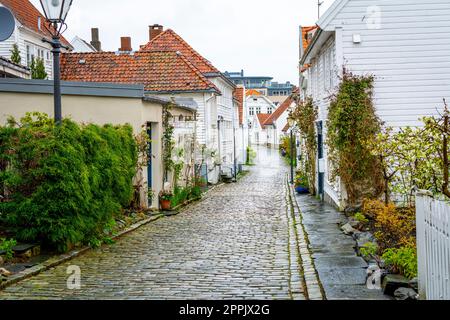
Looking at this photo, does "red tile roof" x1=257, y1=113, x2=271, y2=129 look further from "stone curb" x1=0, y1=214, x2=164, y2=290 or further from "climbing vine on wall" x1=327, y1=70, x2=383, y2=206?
"stone curb" x1=0, y1=214, x2=164, y2=290

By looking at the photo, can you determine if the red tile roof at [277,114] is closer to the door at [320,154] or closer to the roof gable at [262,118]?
the roof gable at [262,118]

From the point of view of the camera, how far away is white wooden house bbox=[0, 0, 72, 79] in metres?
35.0

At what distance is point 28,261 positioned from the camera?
34.4 ft

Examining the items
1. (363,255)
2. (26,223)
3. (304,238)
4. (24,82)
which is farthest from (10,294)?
(24,82)

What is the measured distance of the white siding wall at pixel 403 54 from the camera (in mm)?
17828

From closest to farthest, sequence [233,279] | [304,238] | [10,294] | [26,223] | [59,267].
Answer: [10,294] < [233,279] < [59,267] < [26,223] < [304,238]

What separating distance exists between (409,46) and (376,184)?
3.90 metres

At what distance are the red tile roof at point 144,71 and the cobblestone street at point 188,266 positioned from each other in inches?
562

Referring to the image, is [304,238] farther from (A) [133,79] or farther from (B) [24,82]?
(A) [133,79]

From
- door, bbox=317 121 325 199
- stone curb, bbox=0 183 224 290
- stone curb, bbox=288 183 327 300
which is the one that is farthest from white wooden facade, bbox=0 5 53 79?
stone curb, bbox=0 183 224 290

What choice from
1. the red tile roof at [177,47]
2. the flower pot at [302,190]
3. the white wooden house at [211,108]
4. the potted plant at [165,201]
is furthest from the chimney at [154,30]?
the potted plant at [165,201]

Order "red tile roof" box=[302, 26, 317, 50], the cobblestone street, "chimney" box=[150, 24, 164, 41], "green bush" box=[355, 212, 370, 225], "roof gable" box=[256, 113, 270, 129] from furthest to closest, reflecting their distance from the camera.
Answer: "roof gable" box=[256, 113, 270, 129]
"chimney" box=[150, 24, 164, 41]
"red tile roof" box=[302, 26, 317, 50]
"green bush" box=[355, 212, 370, 225]
the cobblestone street

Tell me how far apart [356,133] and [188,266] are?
330 inches

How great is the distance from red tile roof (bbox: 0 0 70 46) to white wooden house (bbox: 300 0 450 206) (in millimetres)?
21667
